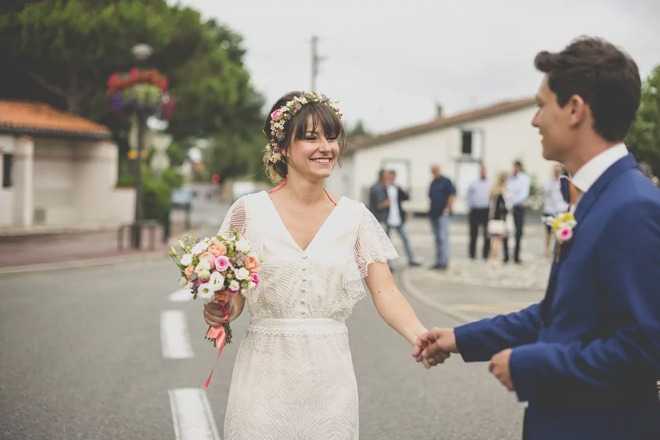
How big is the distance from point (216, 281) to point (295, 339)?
1.40ft

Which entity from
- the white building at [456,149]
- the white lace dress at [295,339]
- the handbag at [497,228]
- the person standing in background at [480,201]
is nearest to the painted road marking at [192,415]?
the white lace dress at [295,339]

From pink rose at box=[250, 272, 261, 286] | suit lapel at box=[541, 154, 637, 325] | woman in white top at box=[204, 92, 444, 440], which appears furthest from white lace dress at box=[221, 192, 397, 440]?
suit lapel at box=[541, 154, 637, 325]

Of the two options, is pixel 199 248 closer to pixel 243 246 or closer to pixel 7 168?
pixel 243 246

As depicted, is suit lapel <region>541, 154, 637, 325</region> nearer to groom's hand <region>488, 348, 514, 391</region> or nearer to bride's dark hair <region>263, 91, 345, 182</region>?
groom's hand <region>488, 348, 514, 391</region>

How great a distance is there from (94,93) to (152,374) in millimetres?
29011

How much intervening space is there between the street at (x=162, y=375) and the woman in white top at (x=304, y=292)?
2220 mm

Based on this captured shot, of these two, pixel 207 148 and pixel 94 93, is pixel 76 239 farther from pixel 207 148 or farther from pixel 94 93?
pixel 207 148

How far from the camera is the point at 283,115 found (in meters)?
3.48

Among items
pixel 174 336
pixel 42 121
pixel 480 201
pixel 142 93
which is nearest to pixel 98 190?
pixel 42 121

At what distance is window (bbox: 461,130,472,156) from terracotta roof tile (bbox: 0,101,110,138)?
23515 mm

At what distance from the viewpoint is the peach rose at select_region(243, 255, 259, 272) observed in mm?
3062

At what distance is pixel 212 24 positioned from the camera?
44031 mm

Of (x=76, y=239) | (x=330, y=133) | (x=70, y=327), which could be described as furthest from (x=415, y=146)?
(x=330, y=133)

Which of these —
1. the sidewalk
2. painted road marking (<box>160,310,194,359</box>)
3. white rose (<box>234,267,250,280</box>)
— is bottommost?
painted road marking (<box>160,310,194,359</box>)
